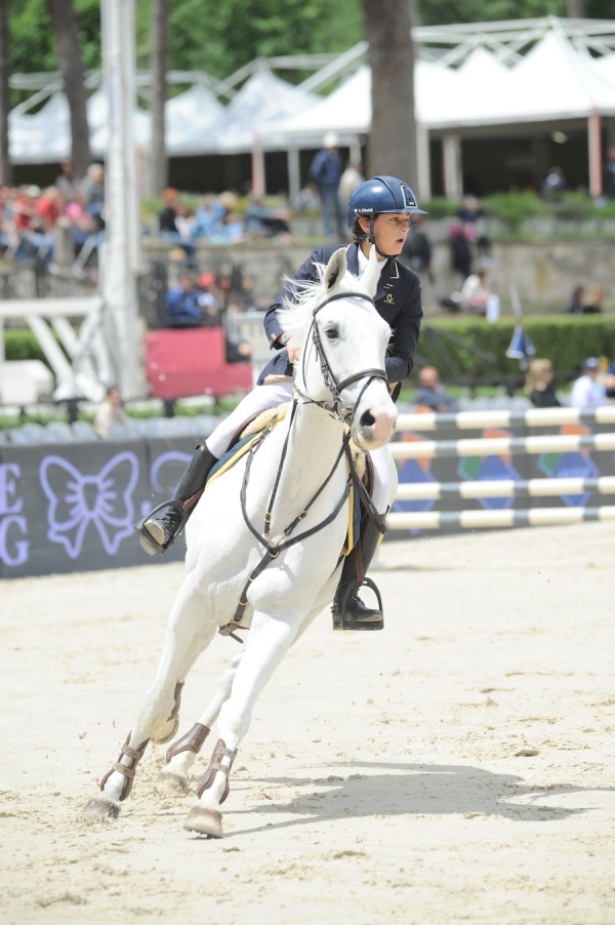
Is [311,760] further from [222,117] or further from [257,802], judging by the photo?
[222,117]

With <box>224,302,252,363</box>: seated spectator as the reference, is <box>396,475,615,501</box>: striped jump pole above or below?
below

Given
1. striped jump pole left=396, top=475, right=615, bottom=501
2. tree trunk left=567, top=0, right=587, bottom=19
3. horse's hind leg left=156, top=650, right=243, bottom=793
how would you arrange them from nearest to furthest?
horse's hind leg left=156, top=650, right=243, bottom=793 < striped jump pole left=396, top=475, right=615, bottom=501 < tree trunk left=567, top=0, right=587, bottom=19

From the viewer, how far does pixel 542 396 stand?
18.5m

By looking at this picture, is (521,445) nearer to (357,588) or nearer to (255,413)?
(357,588)

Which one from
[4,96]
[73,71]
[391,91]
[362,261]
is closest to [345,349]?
[362,261]

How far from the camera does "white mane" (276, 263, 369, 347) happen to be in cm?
632

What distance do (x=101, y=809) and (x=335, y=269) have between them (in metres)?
2.44

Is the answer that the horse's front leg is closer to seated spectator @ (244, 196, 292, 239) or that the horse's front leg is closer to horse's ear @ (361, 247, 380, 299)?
horse's ear @ (361, 247, 380, 299)

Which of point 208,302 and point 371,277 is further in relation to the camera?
point 208,302

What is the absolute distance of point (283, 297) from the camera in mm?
6762

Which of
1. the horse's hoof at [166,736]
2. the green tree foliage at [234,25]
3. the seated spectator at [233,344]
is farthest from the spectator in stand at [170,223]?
the green tree foliage at [234,25]

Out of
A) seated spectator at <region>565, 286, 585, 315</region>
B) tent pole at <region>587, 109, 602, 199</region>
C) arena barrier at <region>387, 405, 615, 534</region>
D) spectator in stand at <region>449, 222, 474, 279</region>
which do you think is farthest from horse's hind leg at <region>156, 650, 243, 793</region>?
tent pole at <region>587, 109, 602, 199</region>

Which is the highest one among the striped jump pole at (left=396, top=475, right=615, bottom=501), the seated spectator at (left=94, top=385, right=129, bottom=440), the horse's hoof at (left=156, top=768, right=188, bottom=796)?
the seated spectator at (left=94, top=385, right=129, bottom=440)

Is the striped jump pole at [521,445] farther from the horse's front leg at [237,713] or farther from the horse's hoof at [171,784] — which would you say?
the horse's front leg at [237,713]
